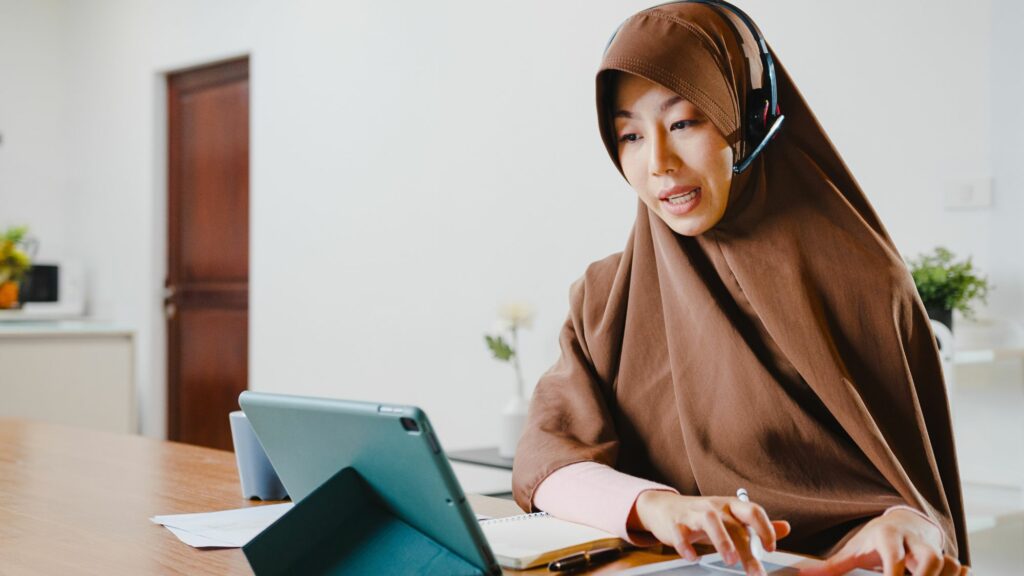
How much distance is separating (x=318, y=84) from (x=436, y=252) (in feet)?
3.32

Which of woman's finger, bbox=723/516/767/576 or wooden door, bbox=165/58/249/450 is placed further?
wooden door, bbox=165/58/249/450

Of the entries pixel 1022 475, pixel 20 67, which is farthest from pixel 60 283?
pixel 1022 475

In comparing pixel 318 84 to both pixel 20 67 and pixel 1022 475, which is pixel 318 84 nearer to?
pixel 20 67

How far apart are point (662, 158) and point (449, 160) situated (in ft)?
9.03

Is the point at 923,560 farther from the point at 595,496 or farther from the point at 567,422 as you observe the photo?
the point at 567,422

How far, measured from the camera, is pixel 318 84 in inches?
175

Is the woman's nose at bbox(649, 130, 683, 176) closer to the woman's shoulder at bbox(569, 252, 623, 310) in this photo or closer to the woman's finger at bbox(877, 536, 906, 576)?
the woman's shoulder at bbox(569, 252, 623, 310)

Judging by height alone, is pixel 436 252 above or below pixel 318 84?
below

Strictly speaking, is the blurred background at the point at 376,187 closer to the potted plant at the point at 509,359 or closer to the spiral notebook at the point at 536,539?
the potted plant at the point at 509,359

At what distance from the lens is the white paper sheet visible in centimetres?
109

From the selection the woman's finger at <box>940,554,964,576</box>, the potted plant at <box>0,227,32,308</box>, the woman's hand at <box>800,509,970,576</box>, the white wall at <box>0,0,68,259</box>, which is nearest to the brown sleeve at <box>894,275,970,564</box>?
the woman's hand at <box>800,509,970,576</box>

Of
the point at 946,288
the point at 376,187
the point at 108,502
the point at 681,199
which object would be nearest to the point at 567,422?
the point at 681,199

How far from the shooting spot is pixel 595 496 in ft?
3.59


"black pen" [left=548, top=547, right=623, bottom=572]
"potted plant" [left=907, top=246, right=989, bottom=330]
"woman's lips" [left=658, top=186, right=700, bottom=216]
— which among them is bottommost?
"black pen" [left=548, top=547, right=623, bottom=572]
